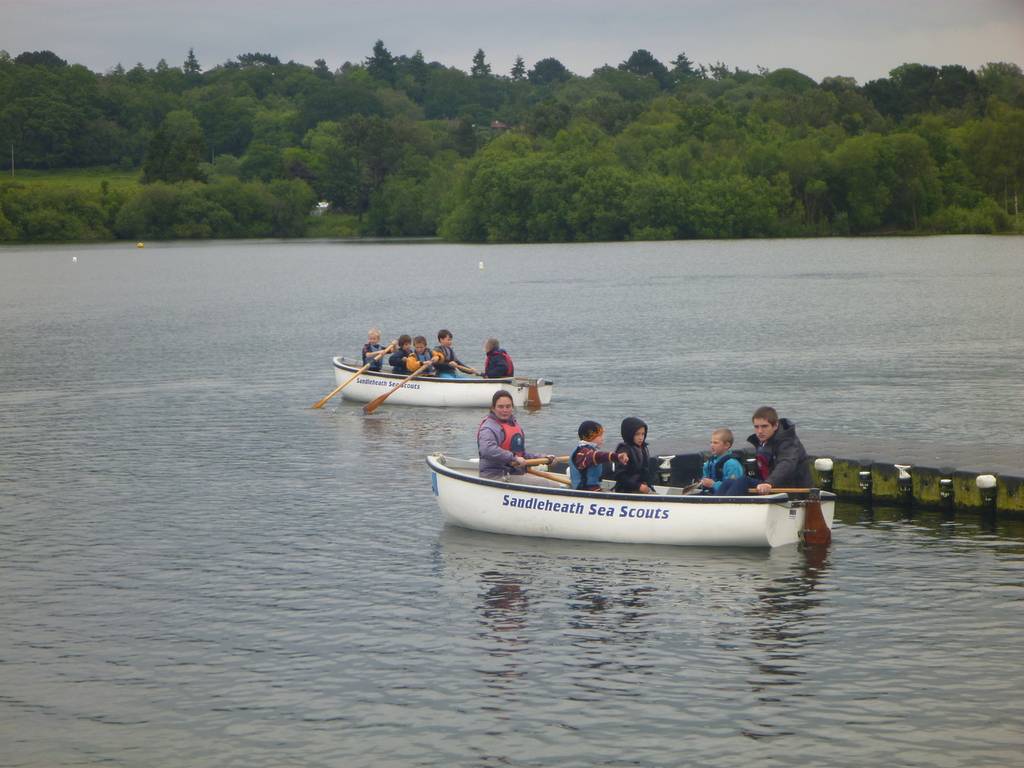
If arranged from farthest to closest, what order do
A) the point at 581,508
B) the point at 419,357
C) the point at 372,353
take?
the point at 372,353 → the point at 419,357 → the point at 581,508

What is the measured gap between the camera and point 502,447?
2294 centimetres

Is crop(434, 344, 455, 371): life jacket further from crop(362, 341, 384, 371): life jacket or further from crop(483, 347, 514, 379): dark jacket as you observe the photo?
crop(362, 341, 384, 371): life jacket

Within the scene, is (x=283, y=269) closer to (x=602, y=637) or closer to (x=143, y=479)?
(x=143, y=479)

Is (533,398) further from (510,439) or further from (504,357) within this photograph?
(510,439)

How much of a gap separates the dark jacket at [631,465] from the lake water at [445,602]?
101 cm

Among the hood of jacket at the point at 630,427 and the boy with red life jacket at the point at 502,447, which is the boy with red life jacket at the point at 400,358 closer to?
the boy with red life jacket at the point at 502,447

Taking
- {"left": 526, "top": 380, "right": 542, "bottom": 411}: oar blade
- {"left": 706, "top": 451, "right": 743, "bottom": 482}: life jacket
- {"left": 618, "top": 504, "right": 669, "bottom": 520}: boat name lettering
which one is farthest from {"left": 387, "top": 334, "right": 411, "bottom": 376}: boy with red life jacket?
{"left": 706, "top": 451, "right": 743, "bottom": 482}: life jacket

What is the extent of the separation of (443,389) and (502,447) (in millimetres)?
15402

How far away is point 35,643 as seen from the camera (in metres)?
17.6

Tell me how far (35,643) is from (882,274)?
3584 inches

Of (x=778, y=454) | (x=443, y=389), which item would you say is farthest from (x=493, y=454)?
(x=443, y=389)

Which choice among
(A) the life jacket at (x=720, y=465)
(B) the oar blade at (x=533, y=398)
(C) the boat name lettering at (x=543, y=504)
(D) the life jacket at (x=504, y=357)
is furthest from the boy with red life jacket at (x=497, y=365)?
(A) the life jacket at (x=720, y=465)

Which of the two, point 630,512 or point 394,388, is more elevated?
point 394,388

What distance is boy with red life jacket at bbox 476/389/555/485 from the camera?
22.6 metres
